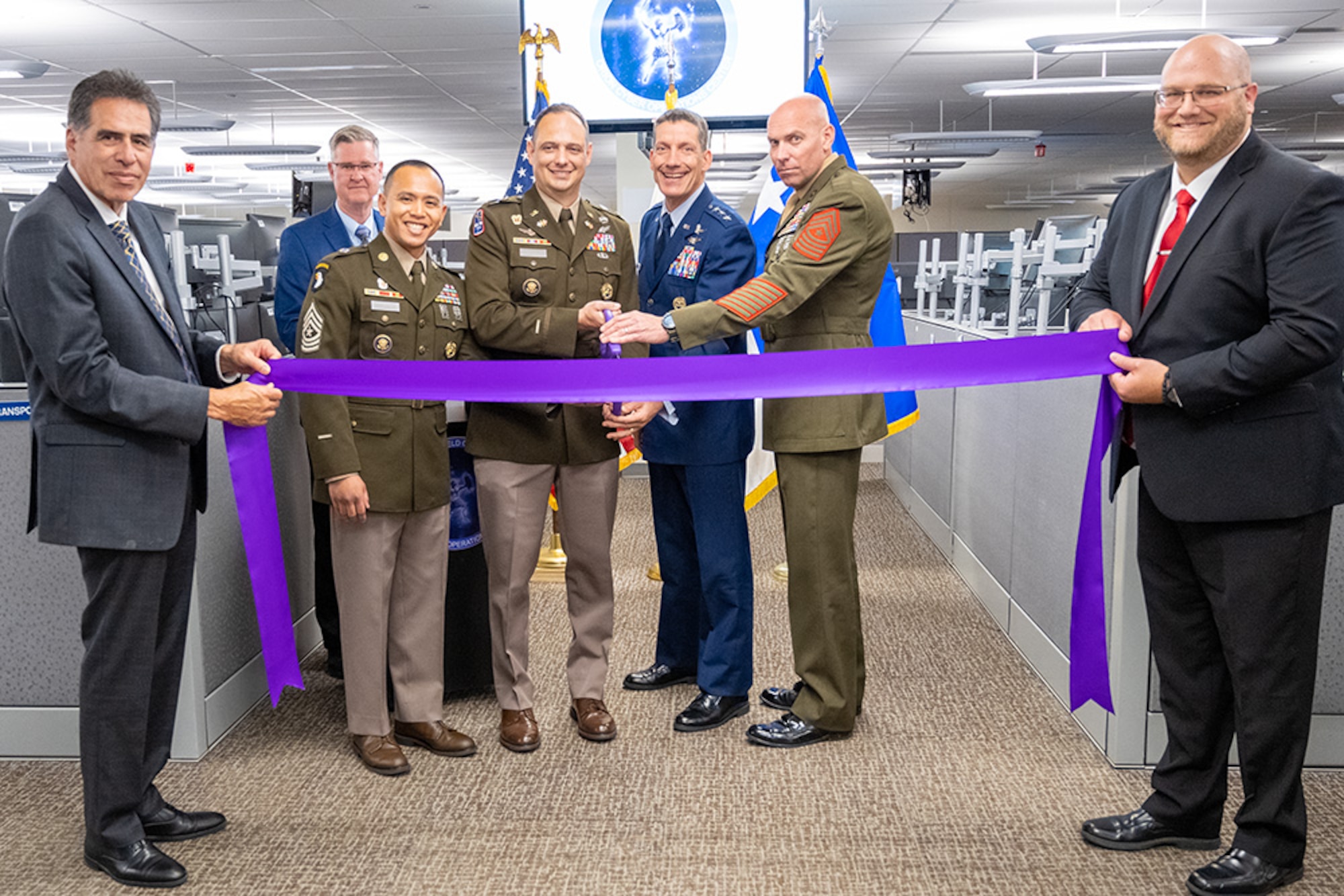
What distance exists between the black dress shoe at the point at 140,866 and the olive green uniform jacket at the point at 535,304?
1044 mm

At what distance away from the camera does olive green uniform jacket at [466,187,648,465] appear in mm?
2605

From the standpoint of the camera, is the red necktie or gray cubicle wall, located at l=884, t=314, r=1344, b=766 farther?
Result: gray cubicle wall, located at l=884, t=314, r=1344, b=766

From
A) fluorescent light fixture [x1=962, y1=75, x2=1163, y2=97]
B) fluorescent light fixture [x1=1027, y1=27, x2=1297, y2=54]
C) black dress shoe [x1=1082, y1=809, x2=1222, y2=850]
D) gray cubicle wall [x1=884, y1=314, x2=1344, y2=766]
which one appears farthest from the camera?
fluorescent light fixture [x1=962, y1=75, x2=1163, y2=97]

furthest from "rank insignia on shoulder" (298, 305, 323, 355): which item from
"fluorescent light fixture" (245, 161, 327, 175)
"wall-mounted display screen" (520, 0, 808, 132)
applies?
"fluorescent light fixture" (245, 161, 327, 175)

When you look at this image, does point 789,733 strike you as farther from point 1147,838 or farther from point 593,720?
point 1147,838

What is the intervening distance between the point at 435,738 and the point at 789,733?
0.84 metres

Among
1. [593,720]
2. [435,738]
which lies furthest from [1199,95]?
[435,738]

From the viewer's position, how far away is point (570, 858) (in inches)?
87.0

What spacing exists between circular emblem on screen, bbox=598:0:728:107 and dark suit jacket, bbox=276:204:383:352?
1967 millimetres

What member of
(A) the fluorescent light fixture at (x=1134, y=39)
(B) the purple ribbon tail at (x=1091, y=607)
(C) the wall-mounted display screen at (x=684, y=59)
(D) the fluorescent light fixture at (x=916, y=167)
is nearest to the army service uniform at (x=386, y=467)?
(B) the purple ribbon tail at (x=1091, y=607)

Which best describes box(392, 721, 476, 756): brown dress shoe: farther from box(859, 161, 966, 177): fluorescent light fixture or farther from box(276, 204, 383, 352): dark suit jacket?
box(859, 161, 966, 177): fluorescent light fixture

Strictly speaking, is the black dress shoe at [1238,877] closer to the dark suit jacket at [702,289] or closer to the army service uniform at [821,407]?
the army service uniform at [821,407]

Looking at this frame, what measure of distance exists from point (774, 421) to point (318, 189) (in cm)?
448

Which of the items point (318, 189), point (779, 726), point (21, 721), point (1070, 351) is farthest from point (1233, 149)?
point (318, 189)
